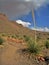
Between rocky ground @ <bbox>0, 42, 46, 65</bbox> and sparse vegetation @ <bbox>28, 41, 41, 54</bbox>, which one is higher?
sparse vegetation @ <bbox>28, 41, 41, 54</bbox>

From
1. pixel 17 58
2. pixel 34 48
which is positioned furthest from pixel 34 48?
pixel 17 58

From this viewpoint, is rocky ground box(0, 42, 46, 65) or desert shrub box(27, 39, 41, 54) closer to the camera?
rocky ground box(0, 42, 46, 65)

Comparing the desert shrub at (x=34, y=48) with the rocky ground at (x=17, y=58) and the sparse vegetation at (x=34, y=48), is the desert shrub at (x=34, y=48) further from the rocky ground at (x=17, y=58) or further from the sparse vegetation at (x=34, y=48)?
the rocky ground at (x=17, y=58)

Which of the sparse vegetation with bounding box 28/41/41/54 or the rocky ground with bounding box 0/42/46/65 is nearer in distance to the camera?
the rocky ground with bounding box 0/42/46/65

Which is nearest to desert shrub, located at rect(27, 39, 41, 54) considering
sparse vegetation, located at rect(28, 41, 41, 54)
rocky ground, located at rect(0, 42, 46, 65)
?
sparse vegetation, located at rect(28, 41, 41, 54)

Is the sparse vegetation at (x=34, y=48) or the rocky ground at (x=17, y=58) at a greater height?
the sparse vegetation at (x=34, y=48)

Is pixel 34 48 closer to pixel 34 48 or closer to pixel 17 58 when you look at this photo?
pixel 34 48

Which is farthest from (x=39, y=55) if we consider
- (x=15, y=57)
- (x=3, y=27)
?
(x=3, y=27)

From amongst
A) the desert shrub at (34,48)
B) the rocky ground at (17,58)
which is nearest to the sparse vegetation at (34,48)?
the desert shrub at (34,48)

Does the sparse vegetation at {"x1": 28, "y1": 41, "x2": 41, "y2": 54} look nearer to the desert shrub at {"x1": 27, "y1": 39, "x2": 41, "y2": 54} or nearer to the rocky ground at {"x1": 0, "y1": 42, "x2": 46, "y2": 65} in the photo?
the desert shrub at {"x1": 27, "y1": 39, "x2": 41, "y2": 54}

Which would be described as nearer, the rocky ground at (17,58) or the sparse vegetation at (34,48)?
the rocky ground at (17,58)

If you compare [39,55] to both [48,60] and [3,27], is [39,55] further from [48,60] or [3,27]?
[3,27]

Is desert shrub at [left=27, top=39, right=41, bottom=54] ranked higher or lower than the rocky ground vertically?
higher

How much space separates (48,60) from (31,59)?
1473 mm
